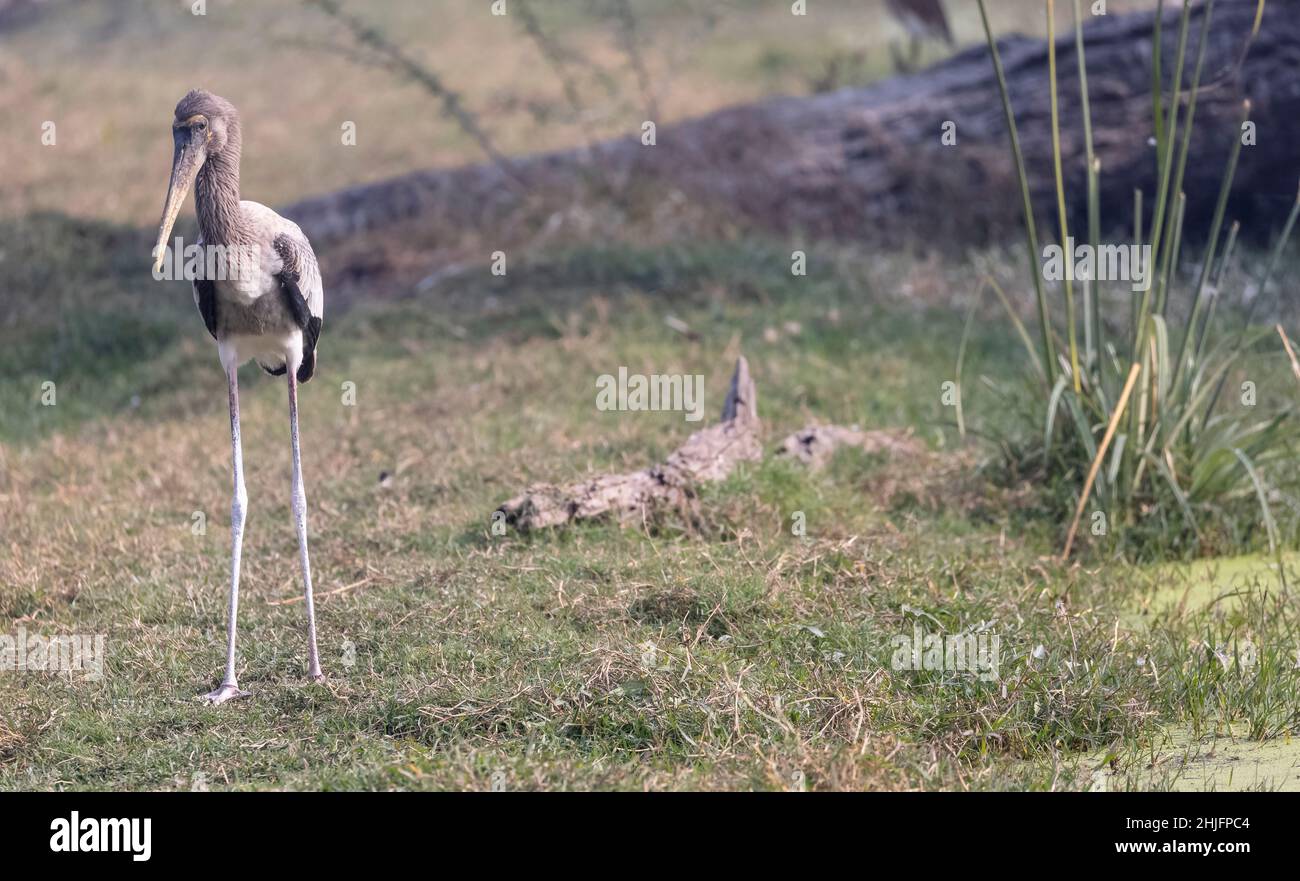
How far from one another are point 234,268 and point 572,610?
5.06 ft

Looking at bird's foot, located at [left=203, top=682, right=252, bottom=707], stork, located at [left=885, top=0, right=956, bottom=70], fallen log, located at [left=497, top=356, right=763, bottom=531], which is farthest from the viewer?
stork, located at [left=885, top=0, right=956, bottom=70]

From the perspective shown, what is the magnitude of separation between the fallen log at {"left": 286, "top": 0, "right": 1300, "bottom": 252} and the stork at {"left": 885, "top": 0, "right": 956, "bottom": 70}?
2.53m

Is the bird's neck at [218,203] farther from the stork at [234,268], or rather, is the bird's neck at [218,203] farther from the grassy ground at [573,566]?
the grassy ground at [573,566]

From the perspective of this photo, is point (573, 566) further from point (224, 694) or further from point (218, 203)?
point (218, 203)

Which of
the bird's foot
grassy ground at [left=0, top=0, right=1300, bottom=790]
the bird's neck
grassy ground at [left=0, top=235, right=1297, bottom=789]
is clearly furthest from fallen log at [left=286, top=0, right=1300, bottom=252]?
the bird's foot

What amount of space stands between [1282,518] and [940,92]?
5766 mm

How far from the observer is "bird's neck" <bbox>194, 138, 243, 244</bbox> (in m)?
4.11

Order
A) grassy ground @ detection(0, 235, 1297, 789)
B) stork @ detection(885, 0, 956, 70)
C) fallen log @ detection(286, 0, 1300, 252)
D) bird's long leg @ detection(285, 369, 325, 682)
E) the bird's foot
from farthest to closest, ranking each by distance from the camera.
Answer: stork @ detection(885, 0, 956, 70) → fallen log @ detection(286, 0, 1300, 252) → bird's long leg @ detection(285, 369, 325, 682) → the bird's foot → grassy ground @ detection(0, 235, 1297, 789)

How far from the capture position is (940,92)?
10.4 m

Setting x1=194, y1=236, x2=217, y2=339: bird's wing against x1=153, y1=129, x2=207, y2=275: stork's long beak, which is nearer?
x1=153, y1=129, x2=207, y2=275: stork's long beak

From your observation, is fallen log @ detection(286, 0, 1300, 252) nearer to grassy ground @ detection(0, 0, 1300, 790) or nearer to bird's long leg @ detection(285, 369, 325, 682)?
grassy ground @ detection(0, 0, 1300, 790)

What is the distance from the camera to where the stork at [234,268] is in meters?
4.10

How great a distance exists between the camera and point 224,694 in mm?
4047
